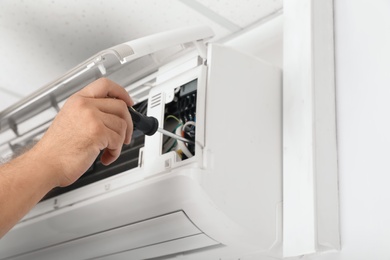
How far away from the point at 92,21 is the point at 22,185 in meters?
0.63

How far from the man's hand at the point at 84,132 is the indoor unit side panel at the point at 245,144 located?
18 centimetres

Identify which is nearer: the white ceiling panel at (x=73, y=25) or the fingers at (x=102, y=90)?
the fingers at (x=102, y=90)

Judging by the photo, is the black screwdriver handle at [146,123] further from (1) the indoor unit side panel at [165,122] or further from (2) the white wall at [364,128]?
(2) the white wall at [364,128]

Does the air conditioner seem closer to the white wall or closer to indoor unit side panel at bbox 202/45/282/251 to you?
indoor unit side panel at bbox 202/45/282/251

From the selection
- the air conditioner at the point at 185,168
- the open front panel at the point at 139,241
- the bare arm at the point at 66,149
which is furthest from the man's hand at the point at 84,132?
the open front panel at the point at 139,241

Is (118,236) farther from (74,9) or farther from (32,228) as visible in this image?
(74,9)

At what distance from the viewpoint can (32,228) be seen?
4.87 ft

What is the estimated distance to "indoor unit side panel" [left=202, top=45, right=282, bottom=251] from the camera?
1.18 meters

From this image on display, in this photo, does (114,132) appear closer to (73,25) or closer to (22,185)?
(22,185)

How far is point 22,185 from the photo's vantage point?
42.3 inches

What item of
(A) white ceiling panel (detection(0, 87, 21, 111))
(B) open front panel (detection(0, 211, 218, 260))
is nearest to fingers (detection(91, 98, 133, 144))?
(B) open front panel (detection(0, 211, 218, 260))

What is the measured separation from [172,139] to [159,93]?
0.39ft

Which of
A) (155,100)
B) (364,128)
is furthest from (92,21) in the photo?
(364,128)

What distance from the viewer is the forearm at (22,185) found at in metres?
1.05
